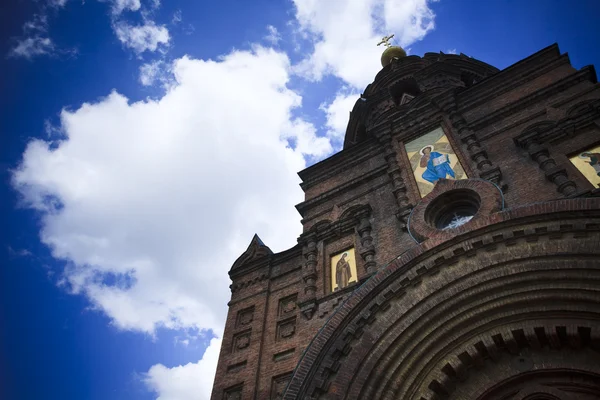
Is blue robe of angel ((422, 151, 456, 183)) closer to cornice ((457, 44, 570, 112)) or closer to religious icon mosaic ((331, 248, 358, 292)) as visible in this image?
cornice ((457, 44, 570, 112))

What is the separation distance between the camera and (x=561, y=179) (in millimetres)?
8734

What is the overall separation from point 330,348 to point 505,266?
11.8ft

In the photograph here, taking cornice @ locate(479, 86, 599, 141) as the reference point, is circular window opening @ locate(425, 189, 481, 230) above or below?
below

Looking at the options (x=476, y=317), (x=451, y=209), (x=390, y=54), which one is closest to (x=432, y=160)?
(x=451, y=209)

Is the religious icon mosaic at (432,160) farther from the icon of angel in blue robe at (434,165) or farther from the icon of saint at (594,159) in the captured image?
the icon of saint at (594,159)

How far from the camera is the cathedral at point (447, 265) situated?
7172 millimetres

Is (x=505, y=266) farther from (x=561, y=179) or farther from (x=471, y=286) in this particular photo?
(x=561, y=179)

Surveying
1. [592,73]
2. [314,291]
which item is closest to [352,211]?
[314,291]

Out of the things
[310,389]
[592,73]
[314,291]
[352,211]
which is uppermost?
[592,73]

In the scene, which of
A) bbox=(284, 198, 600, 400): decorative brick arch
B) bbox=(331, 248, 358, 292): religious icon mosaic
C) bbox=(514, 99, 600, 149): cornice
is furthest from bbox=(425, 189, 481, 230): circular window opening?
bbox=(331, 248, 358, 292): religious icon mosaic

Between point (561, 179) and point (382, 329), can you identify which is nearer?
point (382, 329)

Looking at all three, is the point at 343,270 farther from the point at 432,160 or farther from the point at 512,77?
the point at 512,77

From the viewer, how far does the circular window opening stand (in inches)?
382

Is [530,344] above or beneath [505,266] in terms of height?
beneath
